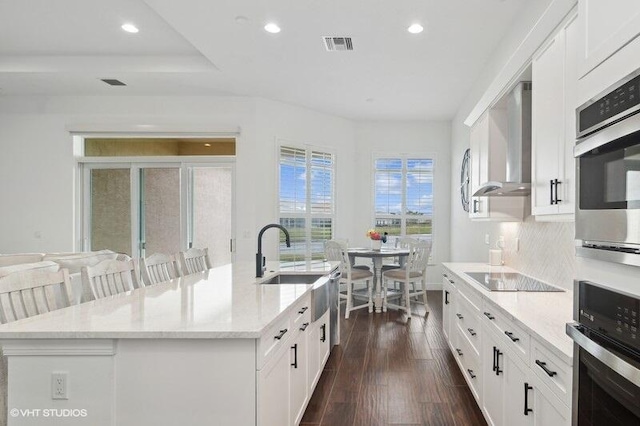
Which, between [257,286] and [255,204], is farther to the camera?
[255,204]

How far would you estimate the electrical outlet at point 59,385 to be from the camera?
148 centimetres

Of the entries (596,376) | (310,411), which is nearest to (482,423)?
(310,411)

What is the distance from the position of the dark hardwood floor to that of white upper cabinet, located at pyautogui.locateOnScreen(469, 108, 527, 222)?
1449mm

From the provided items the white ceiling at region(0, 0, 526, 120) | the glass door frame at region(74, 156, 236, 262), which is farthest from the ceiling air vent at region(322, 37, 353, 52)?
the glass door frame at region(74, 156, 236, 262)

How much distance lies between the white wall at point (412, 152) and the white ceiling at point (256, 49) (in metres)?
1.07

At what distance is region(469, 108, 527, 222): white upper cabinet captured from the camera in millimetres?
3086

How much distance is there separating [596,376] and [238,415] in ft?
4.06

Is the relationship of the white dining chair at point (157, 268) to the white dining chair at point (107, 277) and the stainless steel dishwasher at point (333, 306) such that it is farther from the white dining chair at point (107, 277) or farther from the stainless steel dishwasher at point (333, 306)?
the stainless steel dishwasher at point (333, 306)

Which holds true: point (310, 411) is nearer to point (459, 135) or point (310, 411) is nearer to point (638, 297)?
point (638, 297)

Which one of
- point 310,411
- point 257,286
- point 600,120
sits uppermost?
point 600,120

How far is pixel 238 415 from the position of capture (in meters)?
1.49

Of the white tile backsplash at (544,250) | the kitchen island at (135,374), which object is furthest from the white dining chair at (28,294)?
the white tile backsplash at (544,250)

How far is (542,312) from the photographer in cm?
187

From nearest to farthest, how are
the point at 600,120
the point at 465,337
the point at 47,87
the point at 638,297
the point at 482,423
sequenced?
the point at 638,297 → the point at 600,120 → the point at 482,423 → the point at 465,337 → the point at 47,87
